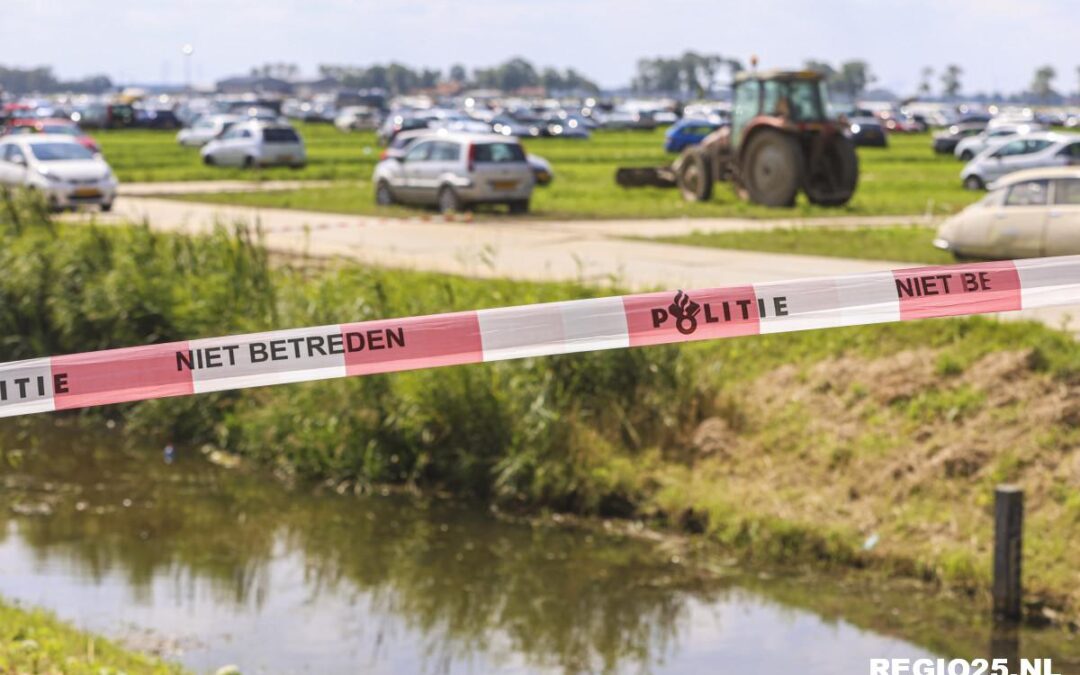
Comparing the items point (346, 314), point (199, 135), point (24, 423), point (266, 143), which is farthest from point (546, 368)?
point (199, 135)

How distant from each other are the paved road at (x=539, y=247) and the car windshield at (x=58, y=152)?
1.25 m

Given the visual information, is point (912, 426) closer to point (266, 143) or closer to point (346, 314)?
point (346, 314)

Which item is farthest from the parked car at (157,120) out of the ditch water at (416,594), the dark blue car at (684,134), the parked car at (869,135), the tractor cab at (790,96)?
the ditch water at (416,594)

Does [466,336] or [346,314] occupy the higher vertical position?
[466,336]

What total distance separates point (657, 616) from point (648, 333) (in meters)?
4.46

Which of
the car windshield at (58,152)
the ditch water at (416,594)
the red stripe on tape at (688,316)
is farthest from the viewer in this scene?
the car windshield at (58,152)

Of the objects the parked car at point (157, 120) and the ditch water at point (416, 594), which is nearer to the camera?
the ditch water at point (416, 594)

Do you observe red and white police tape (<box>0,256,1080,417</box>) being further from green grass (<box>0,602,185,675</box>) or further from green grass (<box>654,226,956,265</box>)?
green grass (<box>654,226,956,265</box>)

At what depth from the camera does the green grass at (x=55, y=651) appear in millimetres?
7371

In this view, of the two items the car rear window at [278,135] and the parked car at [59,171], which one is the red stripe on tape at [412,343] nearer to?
the parked car at [59,171]

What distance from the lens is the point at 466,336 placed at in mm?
6715

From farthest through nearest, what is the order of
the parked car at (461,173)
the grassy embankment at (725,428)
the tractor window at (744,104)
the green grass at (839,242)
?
the tractor window at (744,104) < the parked car at (461,173) < the green grass at (839,242) < the grassy embankment at (725,428)

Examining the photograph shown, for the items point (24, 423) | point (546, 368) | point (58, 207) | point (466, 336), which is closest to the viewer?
point (466, 336)

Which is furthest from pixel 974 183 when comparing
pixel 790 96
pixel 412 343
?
pixel 412 343
